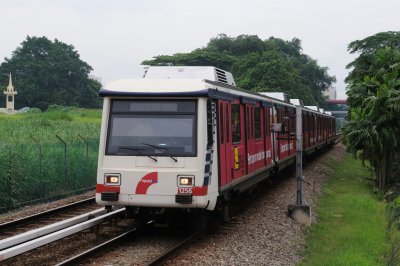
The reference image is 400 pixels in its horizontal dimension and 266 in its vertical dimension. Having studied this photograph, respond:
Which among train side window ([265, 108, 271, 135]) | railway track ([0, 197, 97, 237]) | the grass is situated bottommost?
the grass

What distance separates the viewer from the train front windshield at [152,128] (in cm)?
1045

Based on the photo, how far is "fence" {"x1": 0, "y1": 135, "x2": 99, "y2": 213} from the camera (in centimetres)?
1560

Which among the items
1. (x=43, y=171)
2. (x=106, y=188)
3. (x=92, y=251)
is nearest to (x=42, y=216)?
(x=106, y=188)

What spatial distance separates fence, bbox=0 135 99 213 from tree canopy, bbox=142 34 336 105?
3465 cm

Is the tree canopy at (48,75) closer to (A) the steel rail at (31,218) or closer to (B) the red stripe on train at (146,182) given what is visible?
(A) the steel rail at (31,218)

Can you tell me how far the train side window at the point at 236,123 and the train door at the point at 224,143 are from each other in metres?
0.36

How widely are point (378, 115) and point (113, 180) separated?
50.7 ft

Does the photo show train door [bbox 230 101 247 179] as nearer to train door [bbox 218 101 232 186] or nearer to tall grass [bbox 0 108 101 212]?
train door [bbox 218 101 232 186]

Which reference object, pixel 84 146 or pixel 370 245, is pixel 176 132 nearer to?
pixel 370 245

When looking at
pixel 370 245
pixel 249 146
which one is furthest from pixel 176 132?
pixel 370 245

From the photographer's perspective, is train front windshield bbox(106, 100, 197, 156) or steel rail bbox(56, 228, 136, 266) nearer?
steel rail bbox(56, 228, 136, 266)

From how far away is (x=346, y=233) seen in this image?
1341 cm

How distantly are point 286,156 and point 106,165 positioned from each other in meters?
10.7

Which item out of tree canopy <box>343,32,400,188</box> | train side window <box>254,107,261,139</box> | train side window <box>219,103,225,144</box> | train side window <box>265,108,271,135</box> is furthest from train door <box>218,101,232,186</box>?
tree canopy <box>343,32,400,188</box>
